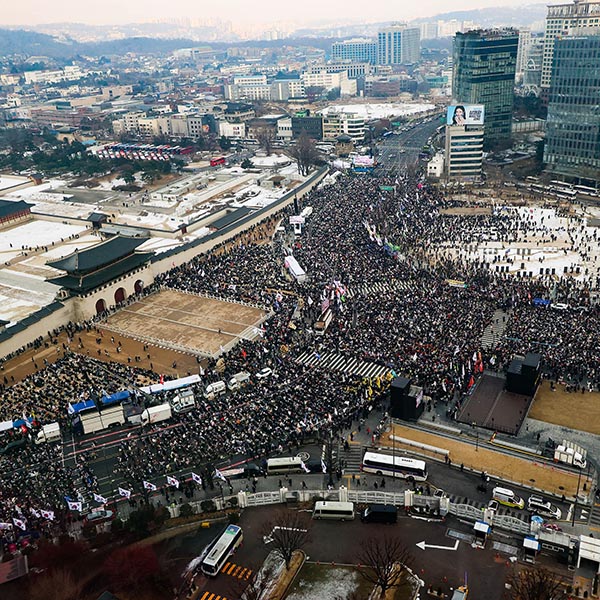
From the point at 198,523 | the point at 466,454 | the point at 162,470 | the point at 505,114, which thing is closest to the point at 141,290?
the point at 162,470

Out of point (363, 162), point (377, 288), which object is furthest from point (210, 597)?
point (363, 162)

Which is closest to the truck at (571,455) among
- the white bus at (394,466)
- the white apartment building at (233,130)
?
the white bus at (394,466)

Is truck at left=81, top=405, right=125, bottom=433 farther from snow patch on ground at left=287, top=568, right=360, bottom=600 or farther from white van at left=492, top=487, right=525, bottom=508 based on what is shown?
white van at left=492, top=487, right=525, bottom=508

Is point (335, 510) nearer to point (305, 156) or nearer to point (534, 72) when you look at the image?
point (305, 156)

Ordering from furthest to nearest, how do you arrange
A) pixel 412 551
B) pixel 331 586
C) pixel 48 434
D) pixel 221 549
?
pixel 48 434, pixel 412 551, pixel 221 549, pixel 331 586

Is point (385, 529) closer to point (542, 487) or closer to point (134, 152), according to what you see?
point (542, 487)

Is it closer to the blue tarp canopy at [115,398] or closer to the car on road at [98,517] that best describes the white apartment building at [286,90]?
the blue tarp canopy at [115,398]

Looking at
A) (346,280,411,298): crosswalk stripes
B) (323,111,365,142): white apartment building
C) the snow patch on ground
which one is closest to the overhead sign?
(323,111,365,142): white apartment building
